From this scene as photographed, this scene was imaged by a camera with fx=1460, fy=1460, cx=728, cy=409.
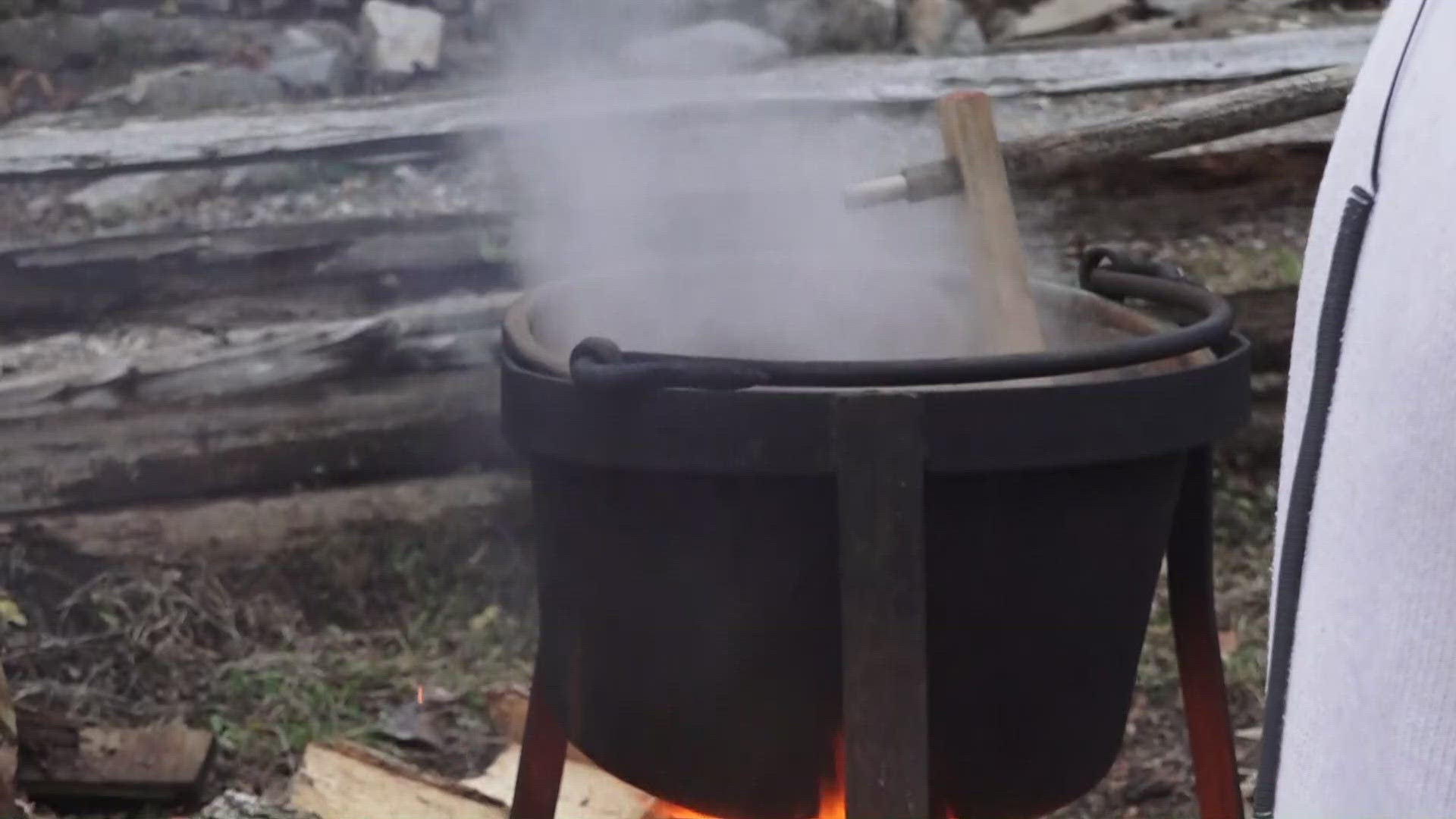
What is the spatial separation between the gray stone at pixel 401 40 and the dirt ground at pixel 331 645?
2.69 feet

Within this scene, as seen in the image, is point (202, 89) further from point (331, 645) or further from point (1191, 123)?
point (1191, 123)

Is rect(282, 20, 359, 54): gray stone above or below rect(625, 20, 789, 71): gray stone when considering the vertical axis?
below

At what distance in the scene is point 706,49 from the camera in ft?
8.77

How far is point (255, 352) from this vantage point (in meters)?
2.35

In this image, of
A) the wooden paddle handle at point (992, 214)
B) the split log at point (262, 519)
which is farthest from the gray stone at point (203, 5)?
the wooden paddle handle at point (992, 214)

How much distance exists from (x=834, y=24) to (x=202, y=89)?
1163 mm

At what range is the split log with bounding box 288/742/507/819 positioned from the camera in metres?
1.86

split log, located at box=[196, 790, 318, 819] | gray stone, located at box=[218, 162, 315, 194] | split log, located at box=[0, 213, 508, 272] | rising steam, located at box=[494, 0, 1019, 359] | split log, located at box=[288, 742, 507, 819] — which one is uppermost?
rising steam, located at box=[494, 0, 1019, 359]

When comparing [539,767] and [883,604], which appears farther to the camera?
[539,767]

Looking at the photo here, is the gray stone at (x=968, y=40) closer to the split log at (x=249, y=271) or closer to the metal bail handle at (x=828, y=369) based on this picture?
the split log at (x=249, y=271)

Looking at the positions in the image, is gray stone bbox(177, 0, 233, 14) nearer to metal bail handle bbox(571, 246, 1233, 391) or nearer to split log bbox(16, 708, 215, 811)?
split log bbox(16, 708, 215, 811)

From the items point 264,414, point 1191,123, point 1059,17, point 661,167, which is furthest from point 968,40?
point 264,414

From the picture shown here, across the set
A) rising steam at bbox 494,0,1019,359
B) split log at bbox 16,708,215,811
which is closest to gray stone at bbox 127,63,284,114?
rising steam at bbox 494,0,1019,359

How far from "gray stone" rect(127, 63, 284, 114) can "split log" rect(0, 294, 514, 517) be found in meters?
0.46
